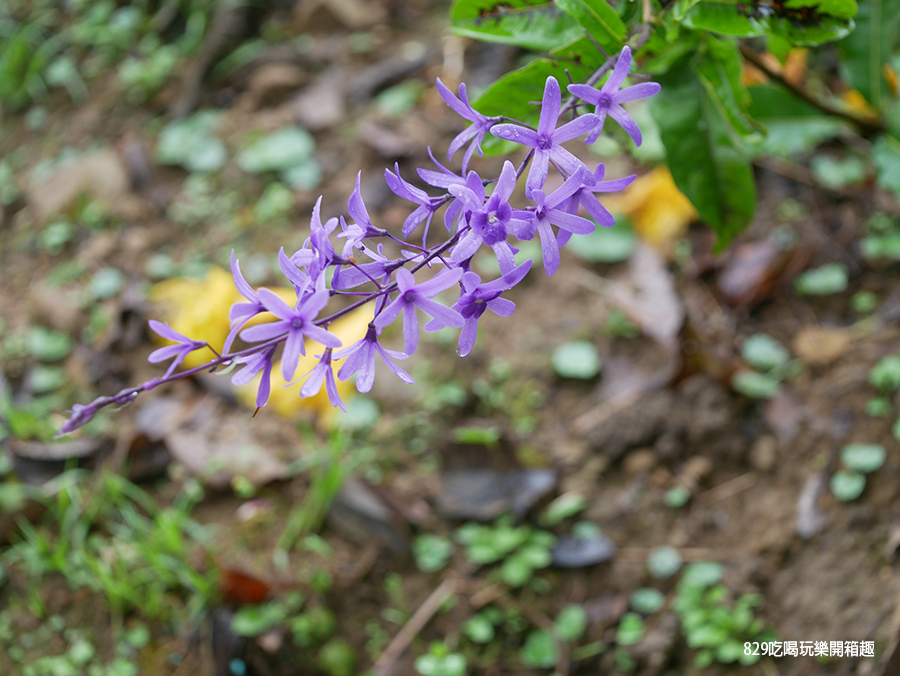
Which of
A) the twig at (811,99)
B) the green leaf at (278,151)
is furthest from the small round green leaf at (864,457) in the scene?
the green leaf at (278,151)

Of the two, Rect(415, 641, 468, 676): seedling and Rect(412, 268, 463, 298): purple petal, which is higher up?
Rect(412, 268, 463, 298): purple petal

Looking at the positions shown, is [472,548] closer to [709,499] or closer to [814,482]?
[709,499]

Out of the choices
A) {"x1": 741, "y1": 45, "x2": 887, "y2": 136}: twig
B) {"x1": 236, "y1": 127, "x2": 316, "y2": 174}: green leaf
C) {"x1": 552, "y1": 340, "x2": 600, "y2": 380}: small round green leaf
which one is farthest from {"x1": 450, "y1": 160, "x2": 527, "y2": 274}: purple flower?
{"x1": 236, "y1": 127, "x2": 316, "y2": 174}: green leaf

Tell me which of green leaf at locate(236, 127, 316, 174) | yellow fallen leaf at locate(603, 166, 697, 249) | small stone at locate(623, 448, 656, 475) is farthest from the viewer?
green leaf at locate(236, 127, 316, 174)

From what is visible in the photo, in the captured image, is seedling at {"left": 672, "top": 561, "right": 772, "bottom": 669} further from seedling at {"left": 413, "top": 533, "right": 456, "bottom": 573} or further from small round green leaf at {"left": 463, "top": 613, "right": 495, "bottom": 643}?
seedling at {"left": 413, "top": 533, "right": 456, "bottom": 573}

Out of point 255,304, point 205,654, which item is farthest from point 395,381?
point 255,304

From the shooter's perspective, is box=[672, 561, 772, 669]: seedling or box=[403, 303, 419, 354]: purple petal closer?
box=[403, 303, 419, 354]: purple petal

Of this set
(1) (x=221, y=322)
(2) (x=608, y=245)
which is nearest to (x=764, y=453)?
(2) (x=608, y=245)
